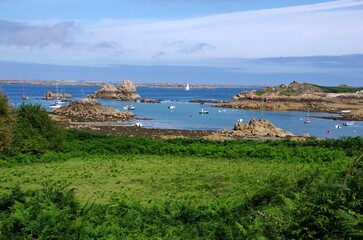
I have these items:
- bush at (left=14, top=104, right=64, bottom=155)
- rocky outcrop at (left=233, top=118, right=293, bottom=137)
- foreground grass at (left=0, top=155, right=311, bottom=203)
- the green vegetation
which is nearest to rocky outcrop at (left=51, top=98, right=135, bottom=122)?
rocky outcrop at (left=233, top=118, right=293, bottom=137)

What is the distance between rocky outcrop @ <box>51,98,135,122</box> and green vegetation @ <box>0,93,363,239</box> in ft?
113

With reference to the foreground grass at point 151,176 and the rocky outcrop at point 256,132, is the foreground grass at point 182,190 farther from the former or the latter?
the rocky outcrop at point 256,132

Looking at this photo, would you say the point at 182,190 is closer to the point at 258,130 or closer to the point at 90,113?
the point at 258,130

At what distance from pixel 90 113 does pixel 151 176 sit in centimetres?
5249

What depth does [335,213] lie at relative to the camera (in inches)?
200

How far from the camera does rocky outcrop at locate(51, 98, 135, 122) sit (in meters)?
64.6

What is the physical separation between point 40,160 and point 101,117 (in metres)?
42.5

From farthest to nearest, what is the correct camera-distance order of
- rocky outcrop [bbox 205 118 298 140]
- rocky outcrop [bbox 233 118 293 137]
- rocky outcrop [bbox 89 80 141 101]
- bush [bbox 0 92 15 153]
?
rocky outcrop [bbox 89 80 141 101] → rocky outcrop [bbox 233 118 293 137] → rocky outcrop [bbox 205 118 298 140] → bush [bbox 0 92 15 153]

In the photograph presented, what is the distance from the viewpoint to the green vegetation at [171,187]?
5.80 m

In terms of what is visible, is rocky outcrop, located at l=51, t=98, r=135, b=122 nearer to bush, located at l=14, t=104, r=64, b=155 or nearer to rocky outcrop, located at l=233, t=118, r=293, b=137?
rocky outcrop, located at l=233, t=118, r=293, b=137

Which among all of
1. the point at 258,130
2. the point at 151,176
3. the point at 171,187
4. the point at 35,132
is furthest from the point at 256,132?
the point at 171,187

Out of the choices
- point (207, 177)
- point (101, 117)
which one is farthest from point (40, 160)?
point (101, 117)

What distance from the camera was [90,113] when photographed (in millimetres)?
69312

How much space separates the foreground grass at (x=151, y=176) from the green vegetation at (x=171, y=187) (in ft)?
0.15
